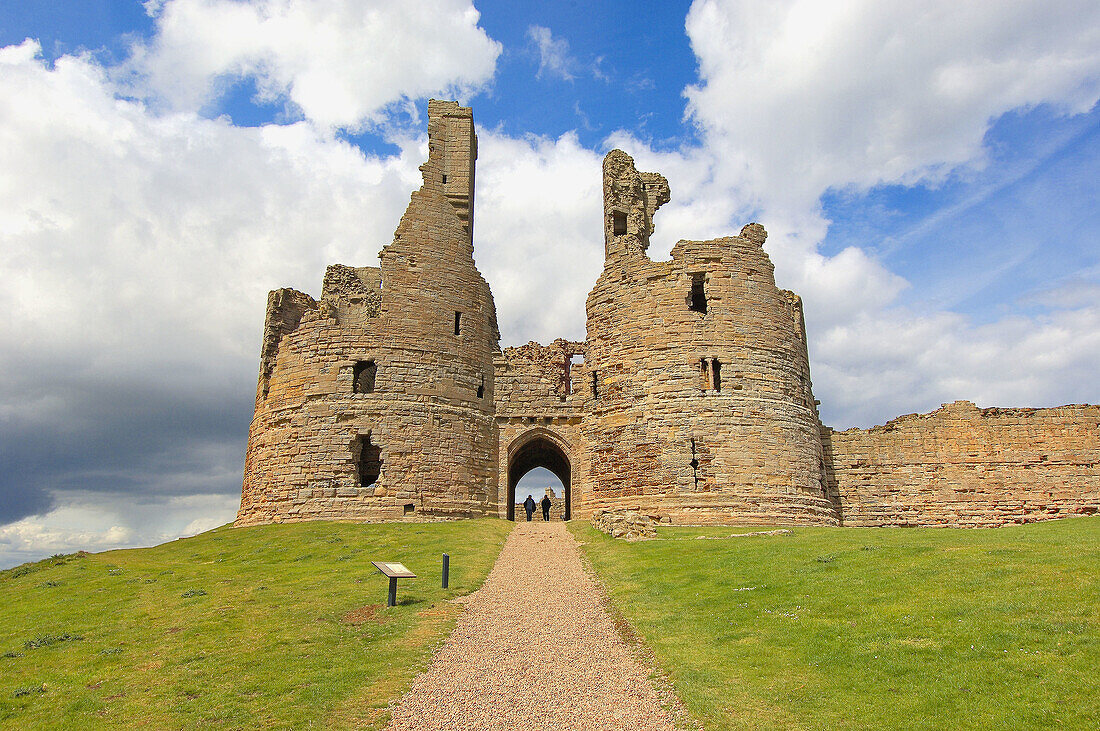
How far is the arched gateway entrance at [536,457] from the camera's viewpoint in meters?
29.1

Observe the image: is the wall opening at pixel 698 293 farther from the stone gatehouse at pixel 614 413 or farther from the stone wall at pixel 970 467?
the stone wall at pixel 970 467

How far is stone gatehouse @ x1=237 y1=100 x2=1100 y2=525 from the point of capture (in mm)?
25484

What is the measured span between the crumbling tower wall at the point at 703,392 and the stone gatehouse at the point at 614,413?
0.07 metres

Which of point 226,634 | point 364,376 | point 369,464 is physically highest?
point 364,376

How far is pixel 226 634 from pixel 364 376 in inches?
721

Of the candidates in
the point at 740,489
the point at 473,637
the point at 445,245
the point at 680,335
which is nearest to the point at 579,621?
the point at 473,637

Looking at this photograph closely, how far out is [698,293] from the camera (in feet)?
90.5

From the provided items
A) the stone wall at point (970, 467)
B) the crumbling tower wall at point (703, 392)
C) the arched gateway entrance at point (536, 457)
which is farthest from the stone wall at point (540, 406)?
the stone wall at point (970, 467)

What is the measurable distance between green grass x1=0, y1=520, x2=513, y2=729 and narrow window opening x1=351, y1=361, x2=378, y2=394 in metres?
7.62

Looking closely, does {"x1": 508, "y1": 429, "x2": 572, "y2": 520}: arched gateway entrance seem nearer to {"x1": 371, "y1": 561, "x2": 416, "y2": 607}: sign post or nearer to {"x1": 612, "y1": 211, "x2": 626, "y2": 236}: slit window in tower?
{"x1": 612, "y1": 211, "x2": 626, "y2": 236}: slit window in tower

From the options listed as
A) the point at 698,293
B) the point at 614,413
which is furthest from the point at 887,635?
the point at 698,293

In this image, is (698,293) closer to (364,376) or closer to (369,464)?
(364,376)

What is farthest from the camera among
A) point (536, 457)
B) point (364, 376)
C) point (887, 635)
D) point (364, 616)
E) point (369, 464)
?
point (536, 457)

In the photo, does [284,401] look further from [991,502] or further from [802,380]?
[991,502]
